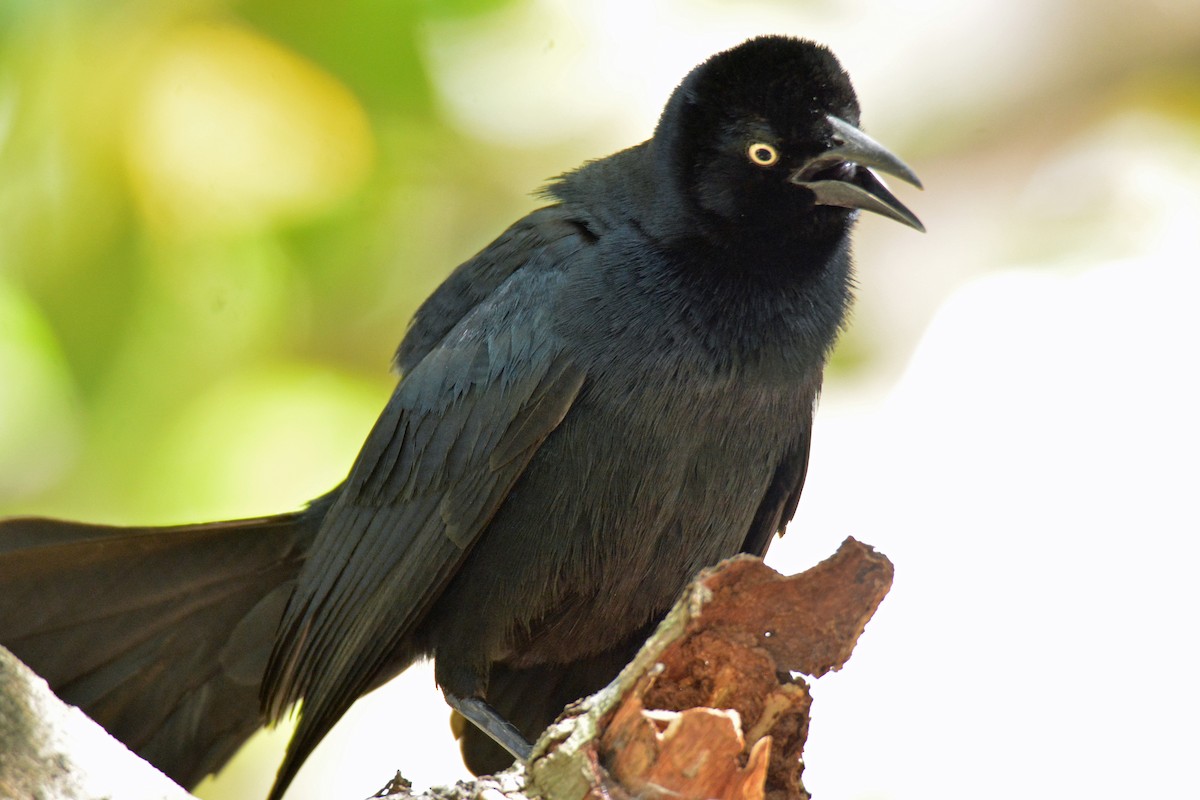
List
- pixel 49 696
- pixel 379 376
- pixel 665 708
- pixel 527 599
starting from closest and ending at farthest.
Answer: pixel 49 696, pixel 665 708, pixel 527 599, pixel 379 376

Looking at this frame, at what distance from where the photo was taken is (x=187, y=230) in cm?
477

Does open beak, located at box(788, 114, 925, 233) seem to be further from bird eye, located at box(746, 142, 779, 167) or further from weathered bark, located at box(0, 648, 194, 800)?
weathered bark, located at box(0, 648, 194, 800)

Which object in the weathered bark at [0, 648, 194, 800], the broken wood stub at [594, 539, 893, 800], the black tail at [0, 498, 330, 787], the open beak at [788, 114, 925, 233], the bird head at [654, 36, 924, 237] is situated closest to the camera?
the weathered bark at [0, 648, 194, 800]

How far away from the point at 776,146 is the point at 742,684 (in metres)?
1.51

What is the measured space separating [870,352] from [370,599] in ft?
9.01

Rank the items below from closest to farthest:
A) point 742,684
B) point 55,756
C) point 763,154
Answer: point 55,756 → point 742,684 → point 763,154

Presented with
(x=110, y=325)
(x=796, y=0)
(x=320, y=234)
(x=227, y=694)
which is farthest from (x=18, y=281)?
(x=796, y=0)

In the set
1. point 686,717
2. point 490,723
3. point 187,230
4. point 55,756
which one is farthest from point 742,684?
point 187,230

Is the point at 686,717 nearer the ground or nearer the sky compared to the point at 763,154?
nearer the ground

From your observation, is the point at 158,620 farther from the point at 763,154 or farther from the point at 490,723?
the point at 763,154

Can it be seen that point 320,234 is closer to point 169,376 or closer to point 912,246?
point 169,376

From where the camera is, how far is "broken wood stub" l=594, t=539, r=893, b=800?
7.77ft

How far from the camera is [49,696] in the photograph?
2400 millimetres

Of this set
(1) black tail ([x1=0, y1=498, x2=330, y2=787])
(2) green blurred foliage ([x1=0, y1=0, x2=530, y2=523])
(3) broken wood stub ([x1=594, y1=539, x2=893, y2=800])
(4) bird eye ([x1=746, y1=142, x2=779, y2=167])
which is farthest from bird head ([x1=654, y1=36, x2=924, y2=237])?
(2) green blurred foliage ([x1=0, y1=0, x2=530, y2=523])
